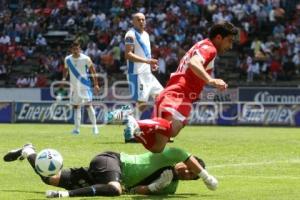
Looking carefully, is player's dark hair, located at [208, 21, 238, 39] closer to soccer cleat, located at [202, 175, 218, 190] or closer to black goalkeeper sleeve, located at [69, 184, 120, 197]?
soccer cleat, located at [202, 175, 218, 190]

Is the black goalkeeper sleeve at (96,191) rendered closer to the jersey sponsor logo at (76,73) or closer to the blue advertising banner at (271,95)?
the jersey sponsor logo at (76,73)

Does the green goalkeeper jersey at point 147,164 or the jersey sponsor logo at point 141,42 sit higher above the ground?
the jersey sponsor logo at point 141,42

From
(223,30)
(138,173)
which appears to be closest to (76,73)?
(223,30)

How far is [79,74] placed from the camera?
2564cm

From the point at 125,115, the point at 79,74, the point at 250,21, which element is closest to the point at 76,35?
the point at 250,21

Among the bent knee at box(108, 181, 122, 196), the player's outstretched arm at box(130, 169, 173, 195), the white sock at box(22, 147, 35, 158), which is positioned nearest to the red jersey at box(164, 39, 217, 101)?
the player's outstretched arm at box(130, 169, 173, 195)

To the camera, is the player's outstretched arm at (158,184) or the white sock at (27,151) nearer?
the player's outstretched arm at (158,184)

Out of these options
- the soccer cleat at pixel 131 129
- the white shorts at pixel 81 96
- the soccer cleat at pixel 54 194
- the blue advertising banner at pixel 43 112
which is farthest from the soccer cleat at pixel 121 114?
the blue advertising banner at pixel 43 112

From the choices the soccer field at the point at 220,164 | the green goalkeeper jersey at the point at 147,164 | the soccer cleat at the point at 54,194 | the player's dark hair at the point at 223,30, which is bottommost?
the soccer field at the point at 220,164

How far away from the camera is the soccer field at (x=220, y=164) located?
446 inches

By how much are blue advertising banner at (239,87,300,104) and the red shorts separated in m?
24.6

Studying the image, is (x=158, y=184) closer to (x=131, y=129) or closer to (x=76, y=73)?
(x=131, y=129)

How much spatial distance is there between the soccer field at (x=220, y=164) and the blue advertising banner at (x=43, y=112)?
12.8m

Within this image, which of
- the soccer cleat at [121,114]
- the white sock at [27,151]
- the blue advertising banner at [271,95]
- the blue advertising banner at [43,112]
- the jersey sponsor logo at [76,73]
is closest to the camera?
the white sock at [27,151]
